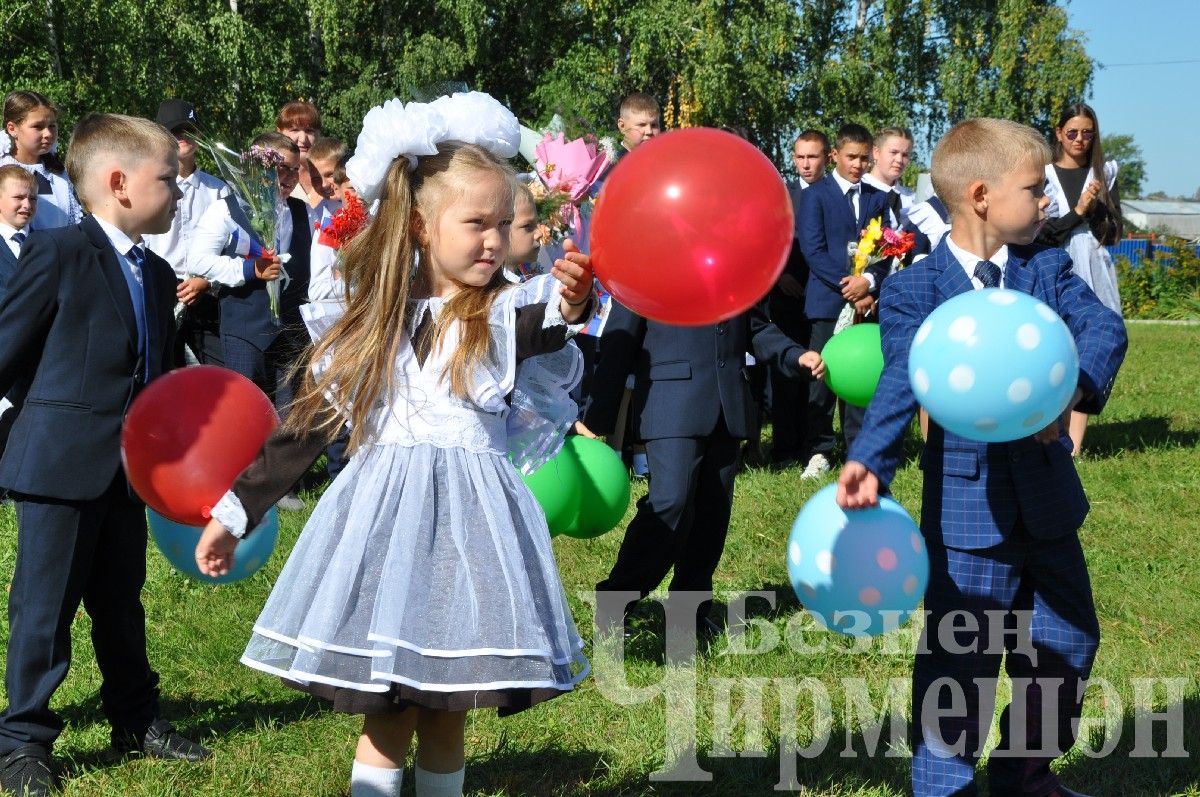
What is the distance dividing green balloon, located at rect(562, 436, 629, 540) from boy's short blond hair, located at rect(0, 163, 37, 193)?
3.44 m

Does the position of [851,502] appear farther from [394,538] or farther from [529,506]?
[394,538]

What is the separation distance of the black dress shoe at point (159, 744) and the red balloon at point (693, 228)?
2.23 m

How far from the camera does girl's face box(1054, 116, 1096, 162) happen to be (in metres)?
7.44

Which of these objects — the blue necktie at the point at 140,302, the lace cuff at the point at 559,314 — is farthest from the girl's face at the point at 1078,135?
the blue necktie at the point at 140,302

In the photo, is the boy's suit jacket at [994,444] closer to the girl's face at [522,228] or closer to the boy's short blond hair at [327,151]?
the girl's face at [522,228]

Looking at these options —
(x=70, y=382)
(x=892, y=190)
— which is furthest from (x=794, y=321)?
(x=70, y=382)

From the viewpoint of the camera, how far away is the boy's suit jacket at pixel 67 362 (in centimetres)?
359

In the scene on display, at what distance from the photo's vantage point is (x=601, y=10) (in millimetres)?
29734

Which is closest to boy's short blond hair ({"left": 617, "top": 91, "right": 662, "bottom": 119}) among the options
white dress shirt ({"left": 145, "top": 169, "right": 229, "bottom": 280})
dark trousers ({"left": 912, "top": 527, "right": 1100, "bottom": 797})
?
white dress shirt ({"left": 145, "top": 169, "right": 229, "bottom": 280})

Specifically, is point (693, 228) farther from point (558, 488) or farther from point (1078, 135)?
point (1078, 135)

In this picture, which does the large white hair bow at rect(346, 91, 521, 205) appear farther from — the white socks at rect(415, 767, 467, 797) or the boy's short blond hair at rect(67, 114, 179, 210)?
the white socks at rect(415, 767, 467, 797)

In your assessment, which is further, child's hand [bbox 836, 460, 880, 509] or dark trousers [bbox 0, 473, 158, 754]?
dark trousers [bbox 0, 473, 158, 754]

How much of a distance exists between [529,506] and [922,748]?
4.22 ft

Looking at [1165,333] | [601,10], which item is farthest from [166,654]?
[601,10]
